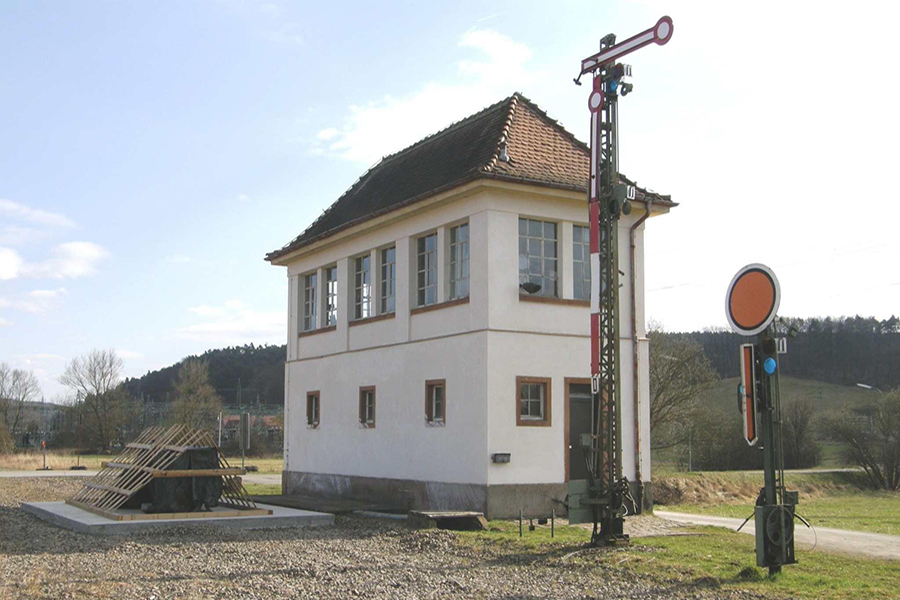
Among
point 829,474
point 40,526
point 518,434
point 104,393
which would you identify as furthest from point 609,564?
point 104,393

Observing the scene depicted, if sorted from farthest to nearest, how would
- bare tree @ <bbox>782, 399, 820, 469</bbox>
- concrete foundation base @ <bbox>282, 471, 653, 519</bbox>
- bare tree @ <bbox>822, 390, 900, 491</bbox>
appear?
bare tree @ <bbox>782, 399, 820, 469</bbox> < bare tree @ <bbox>822, 390, 900, 491</bbox> < concrete foundation base @ <bbox>282, 471, 653, 519</bbox>

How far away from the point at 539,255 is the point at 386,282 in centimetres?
466

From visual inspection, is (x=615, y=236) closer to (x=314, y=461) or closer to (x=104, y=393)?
(x=314, y=461)

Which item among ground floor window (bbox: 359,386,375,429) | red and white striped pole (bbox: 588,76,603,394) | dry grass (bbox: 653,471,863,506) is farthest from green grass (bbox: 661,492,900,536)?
red and white striped pole (bbox: 588,76,603,394)

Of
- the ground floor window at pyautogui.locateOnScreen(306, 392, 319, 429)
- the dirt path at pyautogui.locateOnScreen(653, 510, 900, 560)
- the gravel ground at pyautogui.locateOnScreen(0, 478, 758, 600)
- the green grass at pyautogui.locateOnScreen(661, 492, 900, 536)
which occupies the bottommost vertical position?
the green grass at pyautogui.locateOnScreen(661, 492, 900, 536)

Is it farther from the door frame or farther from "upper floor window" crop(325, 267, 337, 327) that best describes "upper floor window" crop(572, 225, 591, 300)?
"upper floor window" crop(325, 267, 337, 327)

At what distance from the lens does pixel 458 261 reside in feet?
64.4

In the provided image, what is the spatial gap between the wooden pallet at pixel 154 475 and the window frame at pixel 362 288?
5.53 metres

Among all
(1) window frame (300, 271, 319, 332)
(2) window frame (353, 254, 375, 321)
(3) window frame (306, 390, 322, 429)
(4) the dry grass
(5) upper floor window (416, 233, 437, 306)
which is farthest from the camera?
(4) the dry grass

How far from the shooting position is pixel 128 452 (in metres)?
21.0

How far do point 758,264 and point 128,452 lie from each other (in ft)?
49.8

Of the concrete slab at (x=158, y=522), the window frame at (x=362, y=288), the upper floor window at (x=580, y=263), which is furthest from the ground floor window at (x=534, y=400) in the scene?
the window frame at (x=362, y=288)

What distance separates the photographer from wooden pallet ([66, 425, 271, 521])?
1745cm

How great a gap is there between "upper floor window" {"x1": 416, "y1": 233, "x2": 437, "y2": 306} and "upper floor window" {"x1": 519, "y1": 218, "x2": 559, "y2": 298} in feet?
7.65
